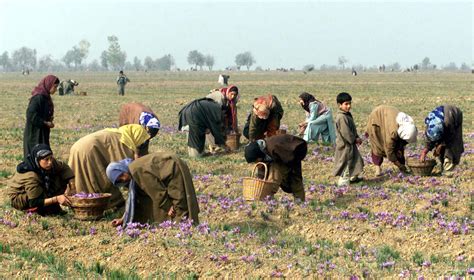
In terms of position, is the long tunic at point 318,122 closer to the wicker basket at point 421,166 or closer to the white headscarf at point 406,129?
the wicker basket at point 421,166

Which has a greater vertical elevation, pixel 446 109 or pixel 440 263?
pixel 446 109

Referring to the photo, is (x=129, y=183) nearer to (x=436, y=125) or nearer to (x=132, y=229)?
(x=132, y=229)

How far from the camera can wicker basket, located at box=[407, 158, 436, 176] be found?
1023cm

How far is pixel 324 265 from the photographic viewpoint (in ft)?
18.5

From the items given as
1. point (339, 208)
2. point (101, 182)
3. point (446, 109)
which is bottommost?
point (339, 208)

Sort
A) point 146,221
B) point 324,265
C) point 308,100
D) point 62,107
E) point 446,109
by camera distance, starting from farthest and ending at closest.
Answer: point 62,107 → point 308,100 → point 446,109 → point 146,221 → point 324,265

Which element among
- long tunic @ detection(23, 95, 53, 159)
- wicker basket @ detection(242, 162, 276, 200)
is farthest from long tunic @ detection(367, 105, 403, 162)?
long tunic @ detection(23, 95, 53, 159)

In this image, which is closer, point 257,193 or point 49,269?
point 49,269

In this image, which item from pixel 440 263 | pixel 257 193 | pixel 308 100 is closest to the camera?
pixel 440 263

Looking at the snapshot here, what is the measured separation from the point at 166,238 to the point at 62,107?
23353mm

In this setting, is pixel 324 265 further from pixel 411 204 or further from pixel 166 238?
pixel 411 204

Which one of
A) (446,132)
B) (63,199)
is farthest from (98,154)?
(446,132)

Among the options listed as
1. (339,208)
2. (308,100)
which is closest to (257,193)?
(339,208)

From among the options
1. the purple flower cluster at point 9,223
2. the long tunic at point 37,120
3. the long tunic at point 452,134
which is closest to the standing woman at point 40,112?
the long tunic at point 37,120
